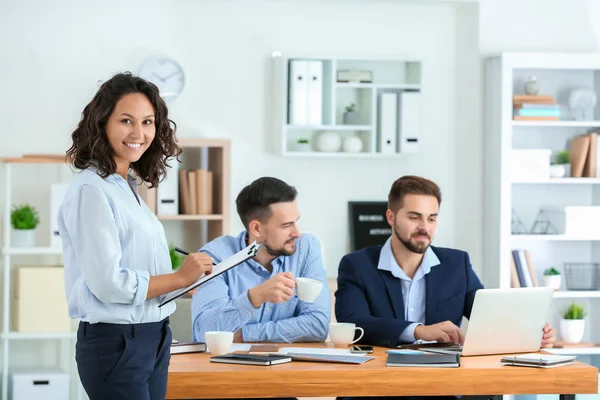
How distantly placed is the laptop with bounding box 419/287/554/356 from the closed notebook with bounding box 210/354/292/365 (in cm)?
48

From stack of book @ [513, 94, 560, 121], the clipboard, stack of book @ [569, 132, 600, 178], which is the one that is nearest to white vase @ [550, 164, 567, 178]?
stack of book @ [569, 132, 600, 178]

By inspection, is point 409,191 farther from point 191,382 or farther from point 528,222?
point 528,222

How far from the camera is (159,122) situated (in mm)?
2158

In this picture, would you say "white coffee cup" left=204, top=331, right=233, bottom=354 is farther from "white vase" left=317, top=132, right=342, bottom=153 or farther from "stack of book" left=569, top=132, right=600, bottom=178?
"stack of book" left=569, top=132, right=600, bottom=178

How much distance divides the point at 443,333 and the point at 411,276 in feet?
1.20

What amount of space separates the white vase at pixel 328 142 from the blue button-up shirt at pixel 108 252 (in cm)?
346

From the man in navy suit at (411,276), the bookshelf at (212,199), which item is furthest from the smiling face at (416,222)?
the bookshelf at (212,199)

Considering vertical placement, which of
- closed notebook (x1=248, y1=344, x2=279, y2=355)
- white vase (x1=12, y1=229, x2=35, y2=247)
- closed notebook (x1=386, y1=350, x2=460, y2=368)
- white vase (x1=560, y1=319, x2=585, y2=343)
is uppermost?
white vase (x1=12, y1=229, x2=35, y2=247)

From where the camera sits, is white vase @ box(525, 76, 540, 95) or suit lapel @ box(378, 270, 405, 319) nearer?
suit lapel @ box(378, 270, 405, 319)

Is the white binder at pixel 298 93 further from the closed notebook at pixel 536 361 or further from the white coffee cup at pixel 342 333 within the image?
the closed notebook at pixel 536 361

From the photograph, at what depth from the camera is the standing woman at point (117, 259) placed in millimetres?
1980

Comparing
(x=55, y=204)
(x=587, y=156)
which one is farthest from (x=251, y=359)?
(x=587, y=156)

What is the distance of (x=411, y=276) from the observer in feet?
10.7

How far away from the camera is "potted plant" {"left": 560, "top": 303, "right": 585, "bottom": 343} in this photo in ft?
18.1
